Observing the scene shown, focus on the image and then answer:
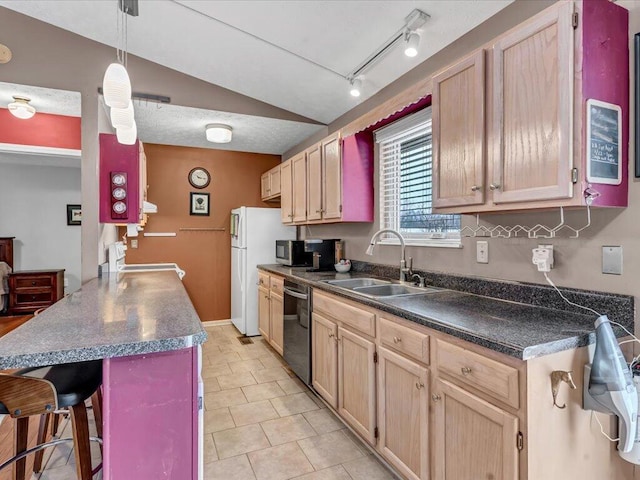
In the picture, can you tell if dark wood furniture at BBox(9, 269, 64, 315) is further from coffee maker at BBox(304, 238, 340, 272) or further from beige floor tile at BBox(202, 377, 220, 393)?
coffee maker at BBox(304, 238, 340, 272)

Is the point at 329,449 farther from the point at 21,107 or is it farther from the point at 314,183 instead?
the point at 21,107

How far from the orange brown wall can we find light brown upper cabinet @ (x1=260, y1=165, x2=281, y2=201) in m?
0.12

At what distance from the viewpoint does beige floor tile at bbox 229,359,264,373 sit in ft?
11.1

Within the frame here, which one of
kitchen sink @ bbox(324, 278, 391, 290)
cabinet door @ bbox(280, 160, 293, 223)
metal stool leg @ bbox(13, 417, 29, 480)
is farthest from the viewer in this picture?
cabinet door @ bbox(280, 160, 293, 223)

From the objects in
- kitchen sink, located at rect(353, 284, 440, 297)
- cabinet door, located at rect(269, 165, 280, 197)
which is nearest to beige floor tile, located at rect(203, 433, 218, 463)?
kitchen sink, located at rect(353, 284, 440, 297)

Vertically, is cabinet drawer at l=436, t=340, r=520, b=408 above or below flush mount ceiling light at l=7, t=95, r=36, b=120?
below

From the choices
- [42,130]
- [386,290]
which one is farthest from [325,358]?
[42,130]

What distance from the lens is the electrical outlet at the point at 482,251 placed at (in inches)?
80.4

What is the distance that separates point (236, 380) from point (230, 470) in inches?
47.5

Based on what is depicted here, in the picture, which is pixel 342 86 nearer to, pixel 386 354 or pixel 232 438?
pixel 386 354

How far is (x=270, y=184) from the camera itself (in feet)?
16.1

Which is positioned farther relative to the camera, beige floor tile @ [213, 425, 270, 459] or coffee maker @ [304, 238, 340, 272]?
coffee maker @ [304, 238, 340, 272]

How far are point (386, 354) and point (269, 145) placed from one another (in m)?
3.68

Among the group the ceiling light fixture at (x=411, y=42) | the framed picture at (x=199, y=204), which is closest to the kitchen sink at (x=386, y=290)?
the ceiling light fixture at (x=411, y=42)
